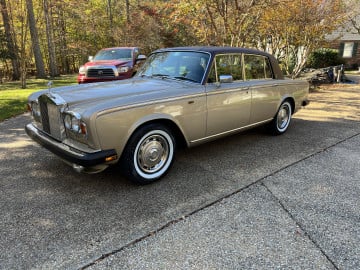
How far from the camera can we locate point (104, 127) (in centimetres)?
295

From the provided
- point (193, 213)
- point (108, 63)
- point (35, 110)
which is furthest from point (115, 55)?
point (193, 213)

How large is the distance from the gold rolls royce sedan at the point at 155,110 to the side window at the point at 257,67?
0.02 m

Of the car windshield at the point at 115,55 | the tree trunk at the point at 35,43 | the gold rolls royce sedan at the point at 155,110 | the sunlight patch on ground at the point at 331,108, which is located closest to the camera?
the gold rolls royce sedan at the point at 155,110

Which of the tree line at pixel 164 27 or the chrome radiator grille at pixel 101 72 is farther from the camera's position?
the chrome radiator grille at pixel 101 72

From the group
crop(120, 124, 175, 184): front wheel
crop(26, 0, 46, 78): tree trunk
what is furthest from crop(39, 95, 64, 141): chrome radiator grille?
crop(26, 0, 46, 78): tree trunk

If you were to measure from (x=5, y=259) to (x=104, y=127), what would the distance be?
1407 millimetres

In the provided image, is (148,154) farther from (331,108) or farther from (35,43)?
(35,43)

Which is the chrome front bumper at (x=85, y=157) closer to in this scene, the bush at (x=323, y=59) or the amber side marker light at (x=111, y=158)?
the amber side marker light at (x=111, y=158)

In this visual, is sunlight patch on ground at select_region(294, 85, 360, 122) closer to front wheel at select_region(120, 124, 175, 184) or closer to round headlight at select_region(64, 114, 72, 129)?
front wheel at select_region(120, 124, 175, 184)

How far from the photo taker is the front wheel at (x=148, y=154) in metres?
3.28

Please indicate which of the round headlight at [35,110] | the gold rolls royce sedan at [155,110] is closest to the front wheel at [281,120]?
the gold rolls royce sedan at [155,110]

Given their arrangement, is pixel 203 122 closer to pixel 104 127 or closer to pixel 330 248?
pixel 104 127

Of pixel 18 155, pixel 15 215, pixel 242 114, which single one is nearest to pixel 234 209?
pixel 242 114

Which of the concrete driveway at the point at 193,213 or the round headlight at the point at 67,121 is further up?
the round headlight at the point at 67,121
